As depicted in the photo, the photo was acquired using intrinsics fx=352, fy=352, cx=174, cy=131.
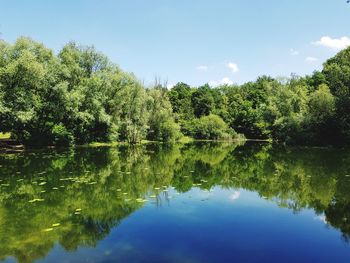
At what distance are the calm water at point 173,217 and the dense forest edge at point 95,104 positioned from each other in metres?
20.1

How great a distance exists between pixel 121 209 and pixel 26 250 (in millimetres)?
4595

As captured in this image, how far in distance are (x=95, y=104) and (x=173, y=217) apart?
37932 millimetres

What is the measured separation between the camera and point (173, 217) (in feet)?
39.0

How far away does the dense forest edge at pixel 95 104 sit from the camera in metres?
38.1

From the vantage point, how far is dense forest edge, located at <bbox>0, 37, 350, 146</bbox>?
3806 centimetres

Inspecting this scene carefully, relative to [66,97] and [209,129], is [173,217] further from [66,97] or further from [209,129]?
[209,129]

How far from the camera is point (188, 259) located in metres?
8.02

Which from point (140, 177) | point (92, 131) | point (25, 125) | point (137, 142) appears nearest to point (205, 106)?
point (137, 142)

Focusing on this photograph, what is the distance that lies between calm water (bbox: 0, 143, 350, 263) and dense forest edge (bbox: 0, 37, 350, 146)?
2011 cm

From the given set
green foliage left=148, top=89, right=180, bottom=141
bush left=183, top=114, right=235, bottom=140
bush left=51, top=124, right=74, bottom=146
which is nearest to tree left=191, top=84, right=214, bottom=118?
bush left=183, top=114, right=235, bottom=140

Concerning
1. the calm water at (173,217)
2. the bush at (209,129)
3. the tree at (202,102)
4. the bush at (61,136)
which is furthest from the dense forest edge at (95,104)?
the tree at (202,102)

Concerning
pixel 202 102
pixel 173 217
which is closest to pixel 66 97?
pixel 173 217

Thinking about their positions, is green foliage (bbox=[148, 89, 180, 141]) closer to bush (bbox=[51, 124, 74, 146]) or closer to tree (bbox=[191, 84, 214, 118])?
bush (bbox=[51, 124, 74, 146])

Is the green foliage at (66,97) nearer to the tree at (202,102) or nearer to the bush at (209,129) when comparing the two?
the bush at (209,129)
